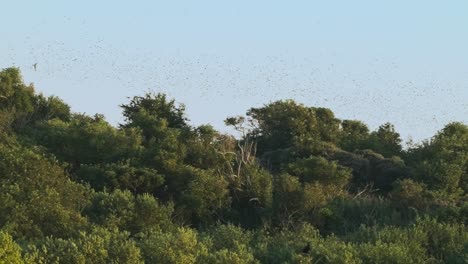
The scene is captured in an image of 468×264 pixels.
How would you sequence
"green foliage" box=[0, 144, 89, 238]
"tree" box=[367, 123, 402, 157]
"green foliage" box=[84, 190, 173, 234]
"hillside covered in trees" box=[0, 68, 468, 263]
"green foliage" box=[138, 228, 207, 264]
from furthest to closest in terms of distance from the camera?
"tree" box=[367, 123, 402, 157] → "green foliage" box=[84, 190, 173, 234] → "green foliage" box=[0, 144, 89, 238] → "hillside covered in trees" box=[0, 68, 468, 263] → "green foliage" box=[138, 228, 207, 264]

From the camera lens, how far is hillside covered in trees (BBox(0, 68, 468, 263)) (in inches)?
1405

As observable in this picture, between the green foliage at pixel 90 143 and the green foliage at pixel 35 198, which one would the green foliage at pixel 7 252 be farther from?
the green foliage at pixel 90 143

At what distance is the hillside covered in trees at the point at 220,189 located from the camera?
3569cm

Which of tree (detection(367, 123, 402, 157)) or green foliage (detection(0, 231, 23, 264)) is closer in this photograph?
green foliage (detection(0, 231, 23, 264))

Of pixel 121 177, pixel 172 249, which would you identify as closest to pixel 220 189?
pixel 121 177

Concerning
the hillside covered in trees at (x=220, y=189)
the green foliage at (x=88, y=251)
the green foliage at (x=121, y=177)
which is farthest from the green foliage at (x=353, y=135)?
the green foliage at (x=88, y=251)

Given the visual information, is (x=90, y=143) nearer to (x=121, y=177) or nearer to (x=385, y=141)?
(x=121, y=177)

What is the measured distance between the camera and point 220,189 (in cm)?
4991

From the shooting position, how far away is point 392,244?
36.8 m

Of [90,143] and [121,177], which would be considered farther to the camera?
[90,143]

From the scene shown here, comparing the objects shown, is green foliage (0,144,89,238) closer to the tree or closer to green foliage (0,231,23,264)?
green foliage (0,231,23,264)

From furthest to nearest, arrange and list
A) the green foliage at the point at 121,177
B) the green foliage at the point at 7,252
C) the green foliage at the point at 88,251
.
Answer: the green foliage at the point at 121,177 → the green foliage at the point at 88,251 → the green foliage at the point at 7,252

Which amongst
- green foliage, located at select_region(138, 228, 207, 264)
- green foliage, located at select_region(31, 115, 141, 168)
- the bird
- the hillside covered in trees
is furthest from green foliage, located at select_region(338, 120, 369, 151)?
green foliage, located at select_region(138, 228, 207, 264)

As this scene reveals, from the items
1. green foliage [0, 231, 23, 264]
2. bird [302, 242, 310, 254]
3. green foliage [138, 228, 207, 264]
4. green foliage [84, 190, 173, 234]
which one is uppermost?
green foliage [84, 190, 173, 234]
